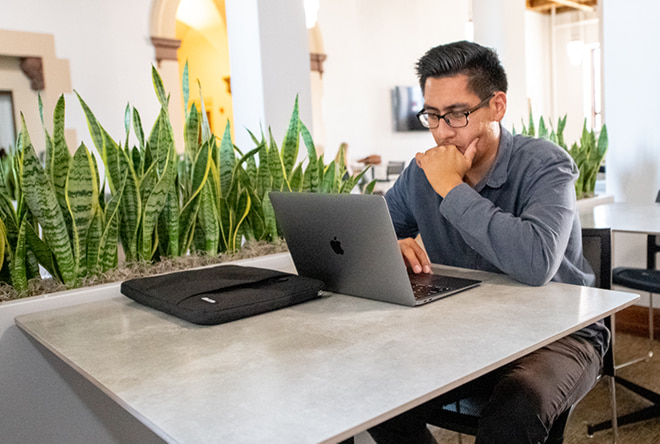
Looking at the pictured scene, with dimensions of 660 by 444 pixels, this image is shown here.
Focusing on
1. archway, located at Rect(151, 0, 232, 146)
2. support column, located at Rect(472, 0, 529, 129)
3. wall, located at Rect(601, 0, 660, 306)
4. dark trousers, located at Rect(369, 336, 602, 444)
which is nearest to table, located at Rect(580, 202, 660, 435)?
wall, located at Rect(601, 0, 660, 306)

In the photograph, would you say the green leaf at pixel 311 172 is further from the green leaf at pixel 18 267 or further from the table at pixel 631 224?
the table at pixel 631 224

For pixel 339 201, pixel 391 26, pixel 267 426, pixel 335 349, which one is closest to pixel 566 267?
pixel 339 201

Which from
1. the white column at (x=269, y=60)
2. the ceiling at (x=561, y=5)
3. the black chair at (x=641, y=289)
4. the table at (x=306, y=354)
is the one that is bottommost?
the black chair at (x=641, y=289)

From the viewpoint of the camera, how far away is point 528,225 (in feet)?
4.23

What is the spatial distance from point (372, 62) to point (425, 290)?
365 inches

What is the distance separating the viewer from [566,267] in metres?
1.45

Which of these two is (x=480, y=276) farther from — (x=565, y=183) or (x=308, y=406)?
(x=308, y=406)

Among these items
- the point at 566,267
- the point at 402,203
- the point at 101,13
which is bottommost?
the point at 566,267

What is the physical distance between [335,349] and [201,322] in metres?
0.31

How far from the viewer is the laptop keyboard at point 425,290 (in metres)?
1.20

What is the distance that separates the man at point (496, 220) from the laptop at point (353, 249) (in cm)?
14

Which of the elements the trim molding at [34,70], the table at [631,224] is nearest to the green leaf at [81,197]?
the table at [631,224]

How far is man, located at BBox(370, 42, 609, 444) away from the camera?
1154 millimetres

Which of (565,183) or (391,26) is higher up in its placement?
(391,26)
